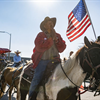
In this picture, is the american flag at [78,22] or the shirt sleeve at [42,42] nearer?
the shirt sleeve at [42,42]

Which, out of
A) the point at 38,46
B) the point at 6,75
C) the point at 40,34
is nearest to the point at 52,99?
the point at 38,46

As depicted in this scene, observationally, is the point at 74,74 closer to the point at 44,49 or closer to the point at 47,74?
→ the point at 47,74

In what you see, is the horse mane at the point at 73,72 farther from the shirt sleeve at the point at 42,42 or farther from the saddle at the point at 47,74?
the shirt sleeve at the point at 42,42

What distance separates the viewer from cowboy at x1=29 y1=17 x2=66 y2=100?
8.41ft

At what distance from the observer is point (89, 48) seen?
216 centimetres

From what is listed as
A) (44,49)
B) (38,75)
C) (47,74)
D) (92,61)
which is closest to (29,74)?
(38,75)

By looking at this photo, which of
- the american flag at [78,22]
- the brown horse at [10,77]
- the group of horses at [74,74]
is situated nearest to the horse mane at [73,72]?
the group of horses at [74,74]

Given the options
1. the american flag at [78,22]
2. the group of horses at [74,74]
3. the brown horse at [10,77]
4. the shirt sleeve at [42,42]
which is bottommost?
the group of horses at [74,74]

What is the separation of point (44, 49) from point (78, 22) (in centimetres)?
196

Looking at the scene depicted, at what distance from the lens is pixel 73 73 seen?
2320 mm

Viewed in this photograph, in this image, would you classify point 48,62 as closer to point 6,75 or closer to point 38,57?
point 38,57

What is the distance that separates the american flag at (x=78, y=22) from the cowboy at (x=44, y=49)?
0.99 metres

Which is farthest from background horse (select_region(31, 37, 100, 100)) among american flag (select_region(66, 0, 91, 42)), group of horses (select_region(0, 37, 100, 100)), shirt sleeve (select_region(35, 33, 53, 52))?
american flag (select_region(66, 0, 91, 42))

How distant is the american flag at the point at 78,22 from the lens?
12.2ft
